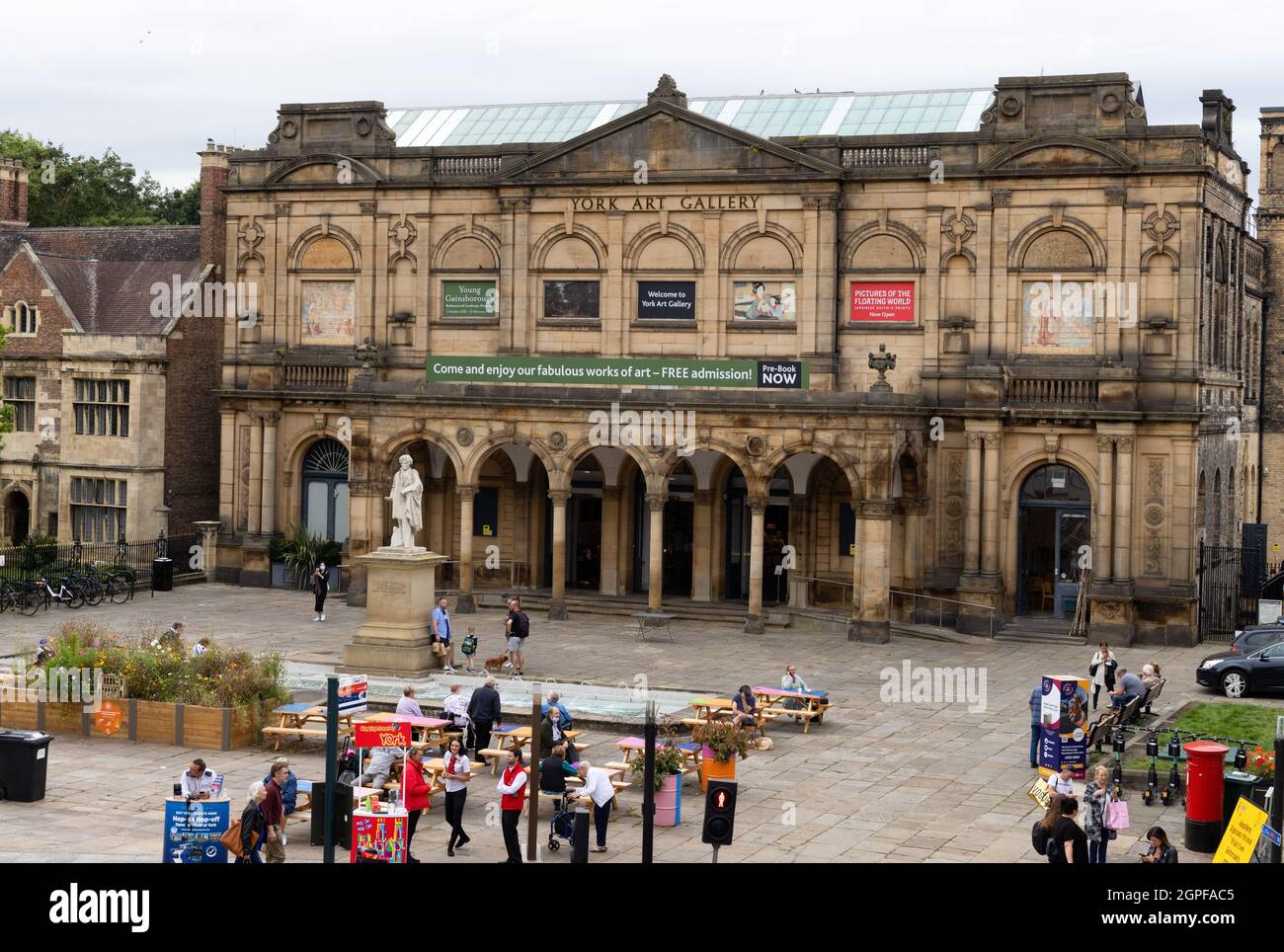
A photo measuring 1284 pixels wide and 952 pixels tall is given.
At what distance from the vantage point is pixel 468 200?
48594 millimetres

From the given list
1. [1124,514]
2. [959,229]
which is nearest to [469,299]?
[959,229]

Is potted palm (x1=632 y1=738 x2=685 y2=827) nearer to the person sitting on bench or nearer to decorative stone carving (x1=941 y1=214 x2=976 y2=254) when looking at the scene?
the person sitting on bench

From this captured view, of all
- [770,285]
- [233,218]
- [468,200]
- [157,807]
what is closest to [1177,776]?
[157,807]

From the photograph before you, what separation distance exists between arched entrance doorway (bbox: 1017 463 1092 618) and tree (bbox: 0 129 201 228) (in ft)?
153

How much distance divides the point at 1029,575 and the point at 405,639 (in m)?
17.5

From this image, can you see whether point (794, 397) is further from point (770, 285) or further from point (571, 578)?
point (571, 578)

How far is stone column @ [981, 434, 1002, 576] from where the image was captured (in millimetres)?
43469

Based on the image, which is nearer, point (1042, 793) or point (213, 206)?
point (1042, 793)

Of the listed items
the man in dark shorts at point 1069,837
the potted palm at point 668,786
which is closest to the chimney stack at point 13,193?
the potted palm at point 668,786

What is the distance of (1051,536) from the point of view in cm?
4397

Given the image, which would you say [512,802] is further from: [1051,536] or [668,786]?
[1051,536]

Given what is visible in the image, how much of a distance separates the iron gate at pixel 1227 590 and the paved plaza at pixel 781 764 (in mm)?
2083

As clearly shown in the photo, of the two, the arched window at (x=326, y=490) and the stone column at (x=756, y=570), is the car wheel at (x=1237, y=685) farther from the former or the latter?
the arched window at (x=326, y=490)

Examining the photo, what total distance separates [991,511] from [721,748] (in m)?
20.9
